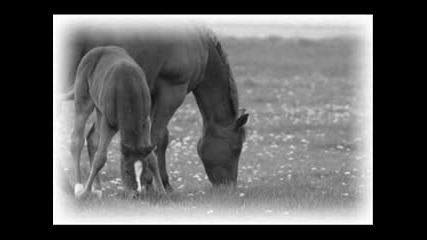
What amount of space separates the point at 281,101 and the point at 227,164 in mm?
9835

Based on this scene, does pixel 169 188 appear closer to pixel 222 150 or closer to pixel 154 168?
pixel 222 150

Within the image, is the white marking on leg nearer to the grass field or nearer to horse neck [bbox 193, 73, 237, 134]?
the grass field

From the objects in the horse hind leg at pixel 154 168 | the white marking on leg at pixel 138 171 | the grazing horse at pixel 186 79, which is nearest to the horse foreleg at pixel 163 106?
the grazing horse at pixel 186 79

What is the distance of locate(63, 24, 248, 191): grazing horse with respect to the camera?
1288 cm

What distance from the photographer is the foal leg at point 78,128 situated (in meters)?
12.6

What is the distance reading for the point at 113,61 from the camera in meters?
12.0

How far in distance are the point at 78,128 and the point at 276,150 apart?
5.68 metres

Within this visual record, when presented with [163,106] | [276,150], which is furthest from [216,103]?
[276,150]

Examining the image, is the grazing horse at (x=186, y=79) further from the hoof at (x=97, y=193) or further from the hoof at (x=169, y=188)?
the hoof at (x=97, y=193)

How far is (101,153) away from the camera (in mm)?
11727

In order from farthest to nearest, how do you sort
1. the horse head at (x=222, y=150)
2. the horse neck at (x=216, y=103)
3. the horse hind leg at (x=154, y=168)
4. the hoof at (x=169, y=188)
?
the horse neck at (x=216, y=103), the horse head at (x=222, y=150), the hoof at (x=169, y=188), the horse hind leg at (x=154, y=168)

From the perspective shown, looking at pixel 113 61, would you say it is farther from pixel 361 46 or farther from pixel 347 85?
pixel 347 85

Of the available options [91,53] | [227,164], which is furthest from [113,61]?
[227,164]

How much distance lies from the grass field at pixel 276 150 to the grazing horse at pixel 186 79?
0.50 m
